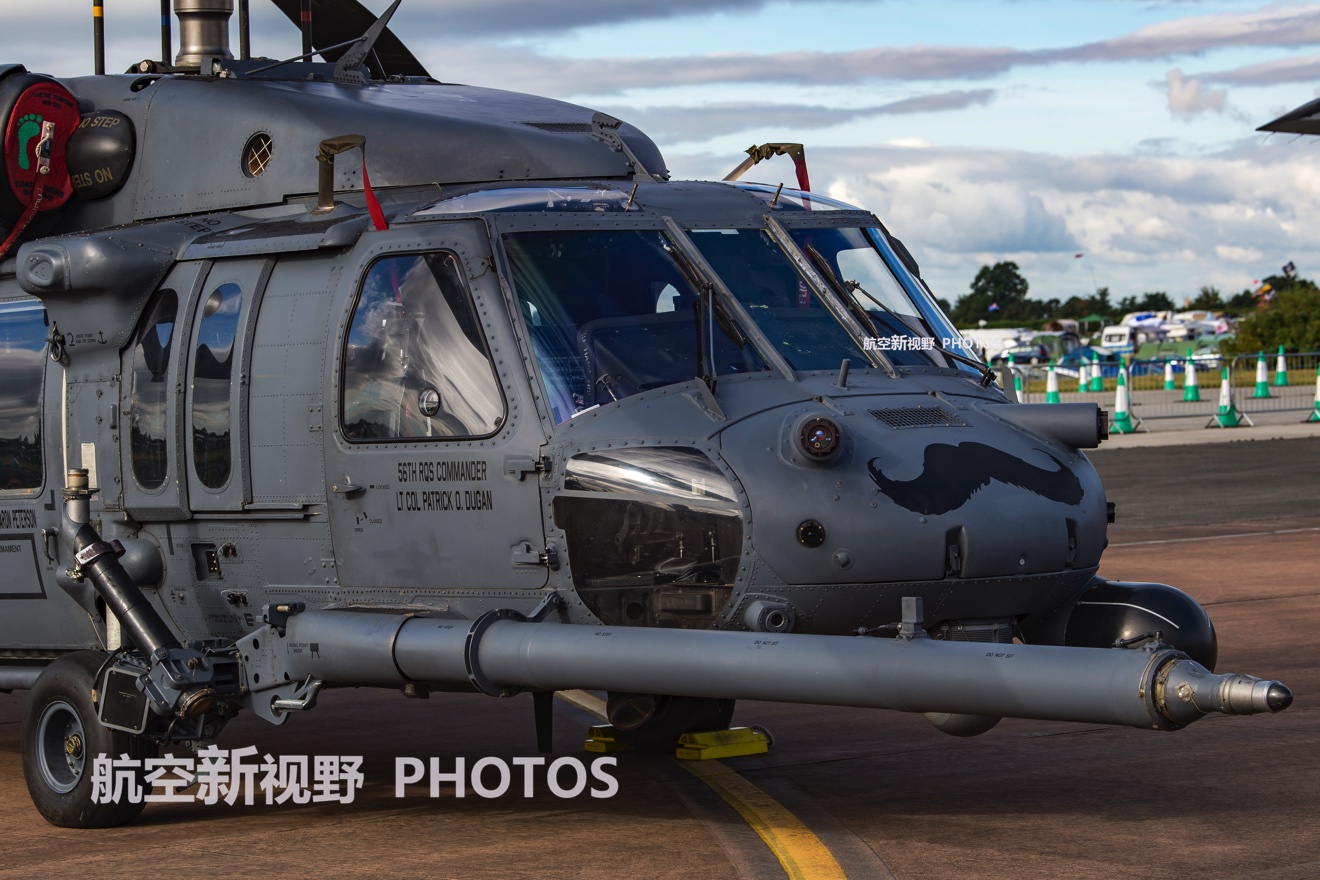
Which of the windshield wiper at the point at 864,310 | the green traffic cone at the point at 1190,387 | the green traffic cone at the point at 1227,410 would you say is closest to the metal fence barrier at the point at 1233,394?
the green traffic cone at the point at 1190,387

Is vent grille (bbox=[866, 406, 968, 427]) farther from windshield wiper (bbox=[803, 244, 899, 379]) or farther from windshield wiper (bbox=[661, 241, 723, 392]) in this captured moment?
windshield wiper (bbox=[661, 241, 723, 392])

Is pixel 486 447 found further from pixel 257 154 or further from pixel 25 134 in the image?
pixel 25 134

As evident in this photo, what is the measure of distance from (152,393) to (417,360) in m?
1.68

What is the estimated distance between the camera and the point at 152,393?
8.59m

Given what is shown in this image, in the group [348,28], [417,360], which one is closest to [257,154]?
[417,360]

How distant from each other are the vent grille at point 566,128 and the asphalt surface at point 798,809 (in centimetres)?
325

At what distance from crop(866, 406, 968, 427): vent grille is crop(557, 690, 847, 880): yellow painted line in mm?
1750

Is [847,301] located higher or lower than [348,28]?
lower

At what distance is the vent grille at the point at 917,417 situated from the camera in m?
7.19

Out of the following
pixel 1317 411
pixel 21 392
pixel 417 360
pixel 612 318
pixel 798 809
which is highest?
pixel 612 318

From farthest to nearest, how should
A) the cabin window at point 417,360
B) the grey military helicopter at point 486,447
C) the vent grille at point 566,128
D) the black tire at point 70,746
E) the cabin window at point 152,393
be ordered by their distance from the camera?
the vent grille at point 566,128 < the cabin window at point 152,393 < the black tire at point 70,746 < the cabin window at point 417,360 < the grey military helicopter at point 486,447

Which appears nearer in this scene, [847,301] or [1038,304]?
[847,301]

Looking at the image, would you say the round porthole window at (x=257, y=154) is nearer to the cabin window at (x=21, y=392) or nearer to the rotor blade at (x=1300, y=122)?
the cabin window at (x=21, y=392)

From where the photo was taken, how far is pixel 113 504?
8.77 metres
